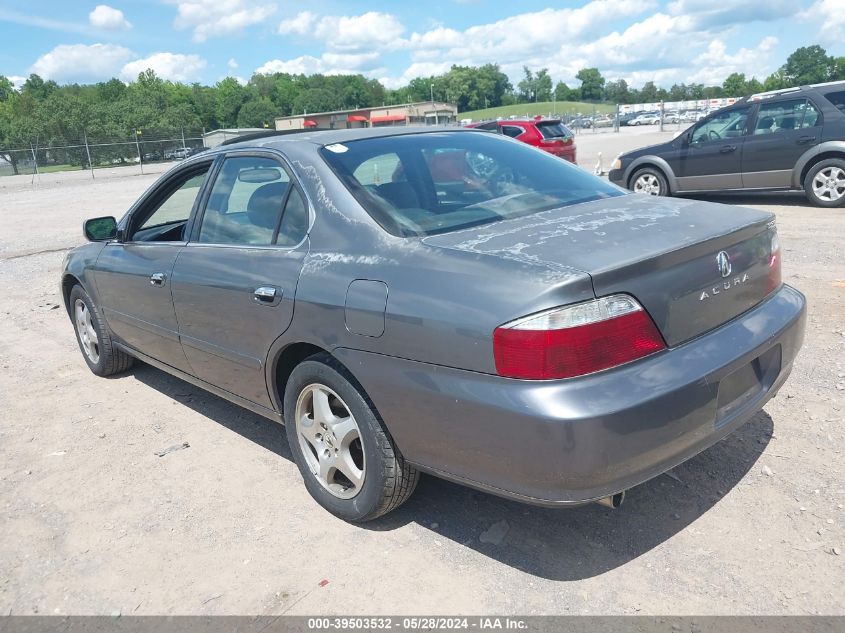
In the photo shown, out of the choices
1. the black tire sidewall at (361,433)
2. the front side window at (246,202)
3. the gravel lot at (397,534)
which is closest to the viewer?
the gravel lot at (397,534)

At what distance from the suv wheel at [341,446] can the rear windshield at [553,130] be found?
1518 centimetres

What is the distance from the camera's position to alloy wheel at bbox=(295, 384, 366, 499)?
304cm

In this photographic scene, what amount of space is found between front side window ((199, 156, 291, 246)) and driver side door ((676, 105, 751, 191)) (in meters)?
9.13

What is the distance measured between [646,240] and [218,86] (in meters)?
152

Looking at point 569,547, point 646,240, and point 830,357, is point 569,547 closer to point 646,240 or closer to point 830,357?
point 646,240

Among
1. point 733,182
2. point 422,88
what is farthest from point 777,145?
point 422,88

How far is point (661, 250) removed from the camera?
8.23ft

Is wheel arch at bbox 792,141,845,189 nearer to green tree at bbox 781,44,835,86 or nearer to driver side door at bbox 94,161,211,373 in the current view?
driver side door at bbox 94,161,211,373

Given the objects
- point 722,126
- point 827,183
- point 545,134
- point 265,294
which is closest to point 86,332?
point 265,294

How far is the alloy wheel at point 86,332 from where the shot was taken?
210 inches

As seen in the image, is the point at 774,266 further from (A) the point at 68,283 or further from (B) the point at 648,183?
(B) the point at 648,183

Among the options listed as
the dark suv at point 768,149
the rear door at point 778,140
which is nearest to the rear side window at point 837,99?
the dark suv at point 768,149

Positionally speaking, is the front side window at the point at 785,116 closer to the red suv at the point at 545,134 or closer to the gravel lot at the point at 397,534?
the red suv at the point at 545,134

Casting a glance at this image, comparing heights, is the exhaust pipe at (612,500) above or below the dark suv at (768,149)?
below
